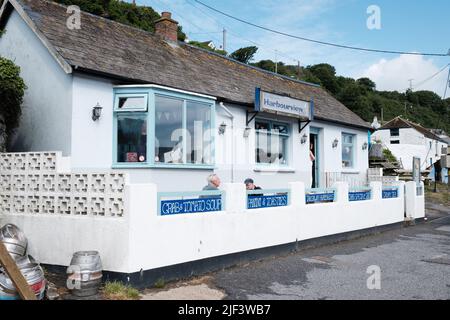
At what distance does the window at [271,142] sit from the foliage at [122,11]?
2085 centimetres

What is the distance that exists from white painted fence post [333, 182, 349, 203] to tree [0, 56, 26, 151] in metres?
7.15

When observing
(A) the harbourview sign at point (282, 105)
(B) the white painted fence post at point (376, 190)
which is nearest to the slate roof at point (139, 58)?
(A) the harbourview sign at point (282, 105)

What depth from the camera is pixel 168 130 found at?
9.88 meters

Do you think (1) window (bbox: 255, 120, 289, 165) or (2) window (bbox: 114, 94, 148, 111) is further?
(1) window (bbox: 255, 120, 289, 165)

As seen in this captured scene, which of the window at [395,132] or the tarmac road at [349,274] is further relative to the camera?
the window at [395,132]

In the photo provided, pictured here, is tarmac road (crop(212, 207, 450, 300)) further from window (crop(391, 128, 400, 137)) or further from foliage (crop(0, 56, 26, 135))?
window (crop(391, 128, 400, 137))

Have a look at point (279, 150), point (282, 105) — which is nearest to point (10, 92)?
point (282, 105)

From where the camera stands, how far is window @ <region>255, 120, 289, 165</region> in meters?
12.9

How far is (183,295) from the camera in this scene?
5.91 meters

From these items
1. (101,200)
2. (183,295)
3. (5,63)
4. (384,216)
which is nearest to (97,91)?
(5,63)

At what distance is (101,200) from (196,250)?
1684 mm

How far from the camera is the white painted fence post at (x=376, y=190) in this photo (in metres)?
11.9

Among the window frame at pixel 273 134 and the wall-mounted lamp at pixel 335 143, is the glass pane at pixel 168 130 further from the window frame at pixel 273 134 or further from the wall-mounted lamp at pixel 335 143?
the wall-mounted lamp at pixel 335 143

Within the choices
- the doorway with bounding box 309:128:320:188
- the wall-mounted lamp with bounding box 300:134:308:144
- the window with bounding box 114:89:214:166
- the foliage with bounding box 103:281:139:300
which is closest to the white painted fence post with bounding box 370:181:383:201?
the wall-mounted lamp with bounding box 300:134:308:144
